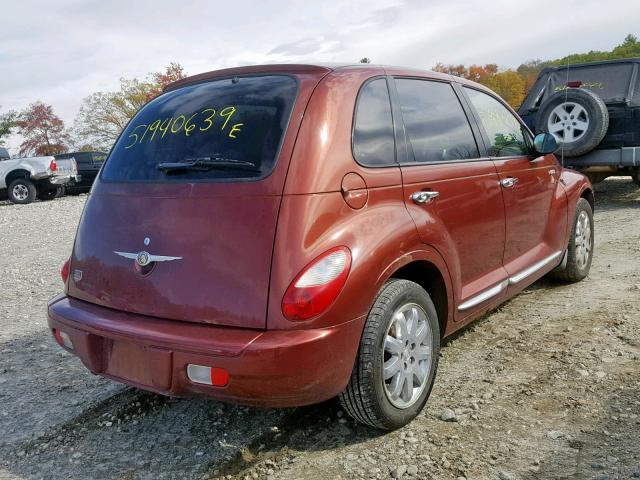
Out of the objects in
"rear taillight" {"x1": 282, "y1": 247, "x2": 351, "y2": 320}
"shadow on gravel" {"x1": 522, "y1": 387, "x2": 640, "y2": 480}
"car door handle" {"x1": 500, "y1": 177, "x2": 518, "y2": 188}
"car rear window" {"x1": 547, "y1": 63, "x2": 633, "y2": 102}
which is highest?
"car rear window" {"x1": 547, "y1": 63, "x2": 633, "y2": 102}

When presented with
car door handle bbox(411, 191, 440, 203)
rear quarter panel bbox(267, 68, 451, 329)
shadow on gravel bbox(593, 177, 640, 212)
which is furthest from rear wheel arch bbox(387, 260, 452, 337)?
shadow on gravel bbox(593, 177, 640, 212)

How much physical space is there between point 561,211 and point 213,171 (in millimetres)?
2945

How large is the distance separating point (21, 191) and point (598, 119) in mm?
14891

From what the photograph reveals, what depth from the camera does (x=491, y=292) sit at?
3.44 metres

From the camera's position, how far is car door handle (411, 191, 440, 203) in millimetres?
2805

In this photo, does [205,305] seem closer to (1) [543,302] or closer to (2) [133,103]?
(1) [543,302]

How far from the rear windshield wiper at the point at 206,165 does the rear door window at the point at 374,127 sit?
497mm

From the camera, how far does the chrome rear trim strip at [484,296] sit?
3184 mm

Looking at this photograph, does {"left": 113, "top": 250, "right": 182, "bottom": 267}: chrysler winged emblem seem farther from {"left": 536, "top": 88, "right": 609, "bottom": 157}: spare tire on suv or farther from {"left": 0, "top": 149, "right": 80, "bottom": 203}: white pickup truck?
{"left": 0, "top": 149, "right": 80, "bottom": 203}: white pickup truck

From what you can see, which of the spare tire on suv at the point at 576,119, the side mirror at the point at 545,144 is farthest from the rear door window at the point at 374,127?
the spare tire on suv at the point at 576,119

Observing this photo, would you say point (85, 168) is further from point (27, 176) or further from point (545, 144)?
point (545, 144)

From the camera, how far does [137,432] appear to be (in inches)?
114


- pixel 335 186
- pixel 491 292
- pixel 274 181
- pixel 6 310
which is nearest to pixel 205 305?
pixel 274 181

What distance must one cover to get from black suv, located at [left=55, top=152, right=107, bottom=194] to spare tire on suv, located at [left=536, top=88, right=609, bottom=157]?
14.1m
